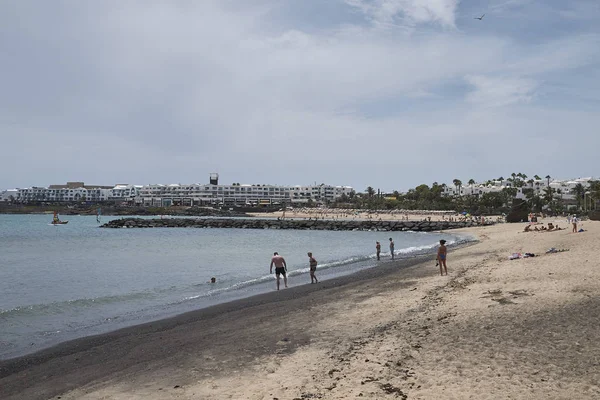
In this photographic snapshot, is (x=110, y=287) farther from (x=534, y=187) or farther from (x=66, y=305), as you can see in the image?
(x=534, y=187)

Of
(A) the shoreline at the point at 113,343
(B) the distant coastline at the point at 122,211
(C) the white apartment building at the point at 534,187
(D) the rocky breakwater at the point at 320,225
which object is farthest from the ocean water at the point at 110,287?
(C) the white apartment building at the point at 534,187

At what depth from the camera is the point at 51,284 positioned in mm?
23312

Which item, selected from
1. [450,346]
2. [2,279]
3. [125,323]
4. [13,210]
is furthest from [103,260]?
[13,210]

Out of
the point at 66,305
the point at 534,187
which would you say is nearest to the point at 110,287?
the point at 66,305

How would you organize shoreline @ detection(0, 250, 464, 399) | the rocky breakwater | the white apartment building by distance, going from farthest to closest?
the white apartment building < the rocky breakwater < shoreline @ detection(0, 250, 464, 399)

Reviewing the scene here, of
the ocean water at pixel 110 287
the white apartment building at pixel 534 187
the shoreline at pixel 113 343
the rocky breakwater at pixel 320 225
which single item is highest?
the white apartment building at pixel 534 187

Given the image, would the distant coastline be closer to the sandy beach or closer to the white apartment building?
the white apartment building

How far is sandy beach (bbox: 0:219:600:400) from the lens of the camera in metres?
6.38

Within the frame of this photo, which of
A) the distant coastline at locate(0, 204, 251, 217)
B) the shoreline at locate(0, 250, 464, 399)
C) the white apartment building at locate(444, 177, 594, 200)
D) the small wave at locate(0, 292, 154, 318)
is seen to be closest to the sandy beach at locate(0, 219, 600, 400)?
the shoreline at locate(0, 250, 464, 399)

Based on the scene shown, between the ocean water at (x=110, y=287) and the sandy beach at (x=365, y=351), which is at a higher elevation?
the sandy beach at (x=365, y=351)

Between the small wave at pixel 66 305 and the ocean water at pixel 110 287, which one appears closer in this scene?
the ocean water at pixel 110 287

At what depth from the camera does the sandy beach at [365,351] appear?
6375 millimetres

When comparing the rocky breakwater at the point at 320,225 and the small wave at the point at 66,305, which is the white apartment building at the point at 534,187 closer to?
the rocky breakwater at the point at 320,225

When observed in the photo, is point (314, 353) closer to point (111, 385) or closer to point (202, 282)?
point (111, 385)
